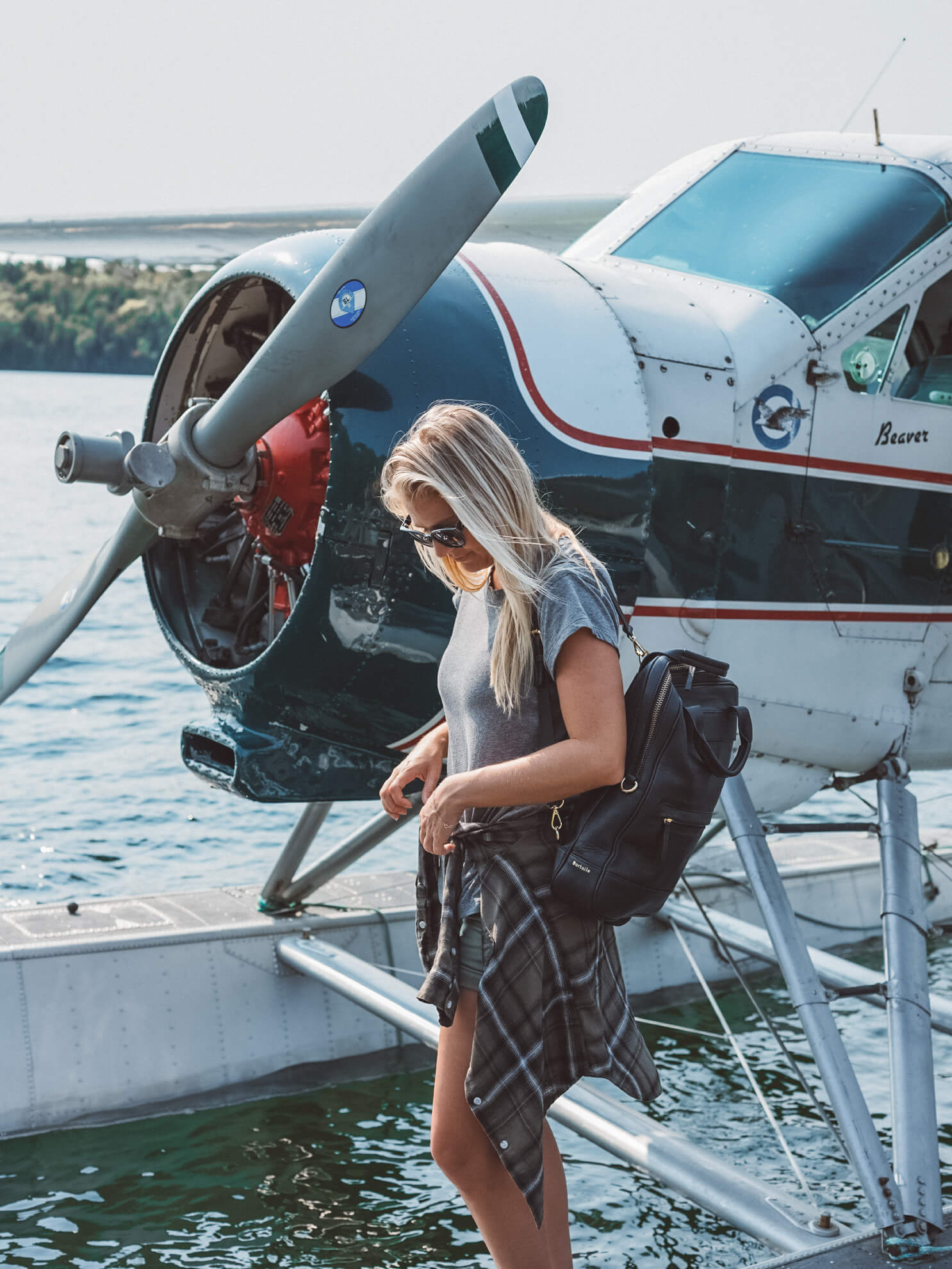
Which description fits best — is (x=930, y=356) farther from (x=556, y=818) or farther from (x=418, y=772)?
(x=556, y=818)

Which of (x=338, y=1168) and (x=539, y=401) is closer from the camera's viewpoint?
(x=539, y=401)

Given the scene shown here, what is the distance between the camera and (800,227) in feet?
14.4

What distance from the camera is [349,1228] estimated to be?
4.65 meters

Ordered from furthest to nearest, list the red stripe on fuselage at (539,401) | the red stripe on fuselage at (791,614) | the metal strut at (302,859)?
the metal strut at (302,859) < the red stripe on fuselage at (791,614) < the red stripe on fuselage at (539,401)

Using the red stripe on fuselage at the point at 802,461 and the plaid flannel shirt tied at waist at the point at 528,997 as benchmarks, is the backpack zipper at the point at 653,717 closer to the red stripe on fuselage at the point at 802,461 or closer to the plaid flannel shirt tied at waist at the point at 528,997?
the plaid flannel shirt tied at waist at the point at 528,997

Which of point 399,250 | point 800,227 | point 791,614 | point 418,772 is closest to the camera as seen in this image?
point 418,772

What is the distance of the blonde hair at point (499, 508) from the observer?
7.99ft

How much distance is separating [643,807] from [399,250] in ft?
4.89

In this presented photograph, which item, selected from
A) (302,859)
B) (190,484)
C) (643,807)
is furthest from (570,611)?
(302,859)

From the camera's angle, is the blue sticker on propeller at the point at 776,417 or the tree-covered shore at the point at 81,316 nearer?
the blue sticker on propeller at the point at 776,417

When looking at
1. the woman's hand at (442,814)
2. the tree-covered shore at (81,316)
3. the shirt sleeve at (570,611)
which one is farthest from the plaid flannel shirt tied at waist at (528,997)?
the tree-covered shore at (81,316)

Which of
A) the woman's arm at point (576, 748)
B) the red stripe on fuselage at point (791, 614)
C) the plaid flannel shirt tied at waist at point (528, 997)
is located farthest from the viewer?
the red stripe on fuselage at point (791, 614)

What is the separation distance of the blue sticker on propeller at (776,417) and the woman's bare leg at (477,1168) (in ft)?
6.75

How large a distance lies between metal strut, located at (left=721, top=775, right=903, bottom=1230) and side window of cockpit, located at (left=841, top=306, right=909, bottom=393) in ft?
4.00
